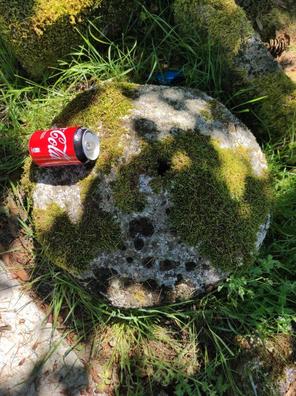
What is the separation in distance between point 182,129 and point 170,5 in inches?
45.8

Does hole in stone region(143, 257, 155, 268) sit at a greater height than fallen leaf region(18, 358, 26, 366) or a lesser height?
greater

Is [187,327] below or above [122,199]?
below

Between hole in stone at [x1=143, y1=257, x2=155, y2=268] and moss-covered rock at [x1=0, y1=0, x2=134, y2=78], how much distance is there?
5.57 feet

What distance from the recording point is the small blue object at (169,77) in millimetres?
3359

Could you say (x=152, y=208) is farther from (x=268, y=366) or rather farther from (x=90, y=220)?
(x=268, y=366)

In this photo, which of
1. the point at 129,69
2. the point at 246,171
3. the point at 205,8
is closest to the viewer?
the point at 246,171

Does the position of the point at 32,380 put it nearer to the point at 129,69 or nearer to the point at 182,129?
the point at 182,129

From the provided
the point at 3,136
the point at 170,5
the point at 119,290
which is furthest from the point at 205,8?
the point at 119,290

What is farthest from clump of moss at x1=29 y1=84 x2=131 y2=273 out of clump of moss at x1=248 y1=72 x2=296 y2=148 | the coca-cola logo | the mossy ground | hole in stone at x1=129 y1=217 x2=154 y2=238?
clump of moss at x1=248 y1=72 x2=296 y2=148

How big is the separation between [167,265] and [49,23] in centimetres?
185

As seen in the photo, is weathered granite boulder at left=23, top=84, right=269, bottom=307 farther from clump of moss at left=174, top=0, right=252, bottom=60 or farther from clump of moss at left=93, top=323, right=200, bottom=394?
clump of moss at left=174, top=0, right=252, bottom=60

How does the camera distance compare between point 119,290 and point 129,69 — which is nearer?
point 119,290

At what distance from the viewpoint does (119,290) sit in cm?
267

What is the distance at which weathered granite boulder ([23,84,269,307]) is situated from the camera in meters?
2.59
